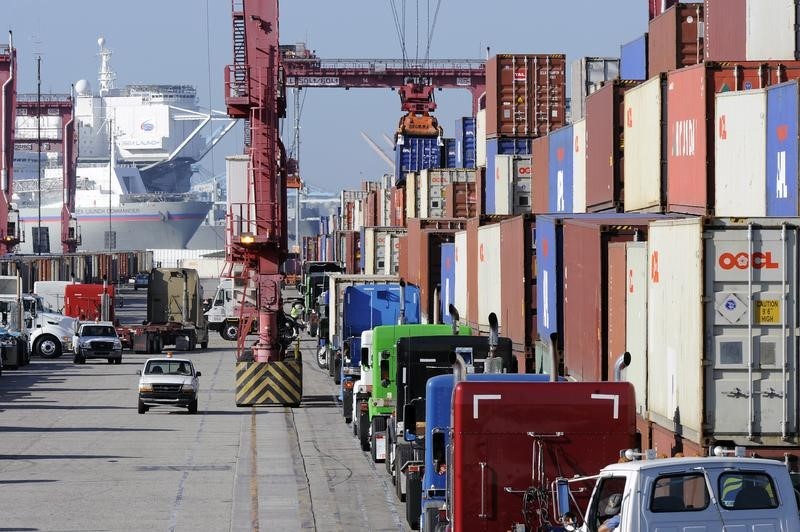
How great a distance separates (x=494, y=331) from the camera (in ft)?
62.3

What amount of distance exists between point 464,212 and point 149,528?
3758 cm

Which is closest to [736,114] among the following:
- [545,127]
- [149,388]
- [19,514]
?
[19,514]

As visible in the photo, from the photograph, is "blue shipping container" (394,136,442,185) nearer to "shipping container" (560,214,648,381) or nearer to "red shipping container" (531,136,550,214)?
"red shipping container" (531,136,550,214)

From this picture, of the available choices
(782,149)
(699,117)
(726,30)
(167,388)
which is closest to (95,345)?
(167,388)

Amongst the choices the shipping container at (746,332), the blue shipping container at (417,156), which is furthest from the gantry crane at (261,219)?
the blue shipping container at (417,156)

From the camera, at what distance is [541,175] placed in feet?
117

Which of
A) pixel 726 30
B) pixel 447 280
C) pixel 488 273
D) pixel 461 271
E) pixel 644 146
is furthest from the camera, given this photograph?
pixel 447 280

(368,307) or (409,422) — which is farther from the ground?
(368,307)

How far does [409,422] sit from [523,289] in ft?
Answer: 14.9

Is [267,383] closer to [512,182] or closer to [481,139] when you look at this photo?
[512,182]

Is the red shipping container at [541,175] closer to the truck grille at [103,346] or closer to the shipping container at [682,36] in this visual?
the shipping container at [682,36]

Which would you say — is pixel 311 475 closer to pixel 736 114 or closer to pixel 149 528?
pixel 149 528

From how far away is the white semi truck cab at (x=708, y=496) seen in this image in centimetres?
1128

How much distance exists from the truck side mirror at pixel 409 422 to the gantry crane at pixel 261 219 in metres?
17.3
